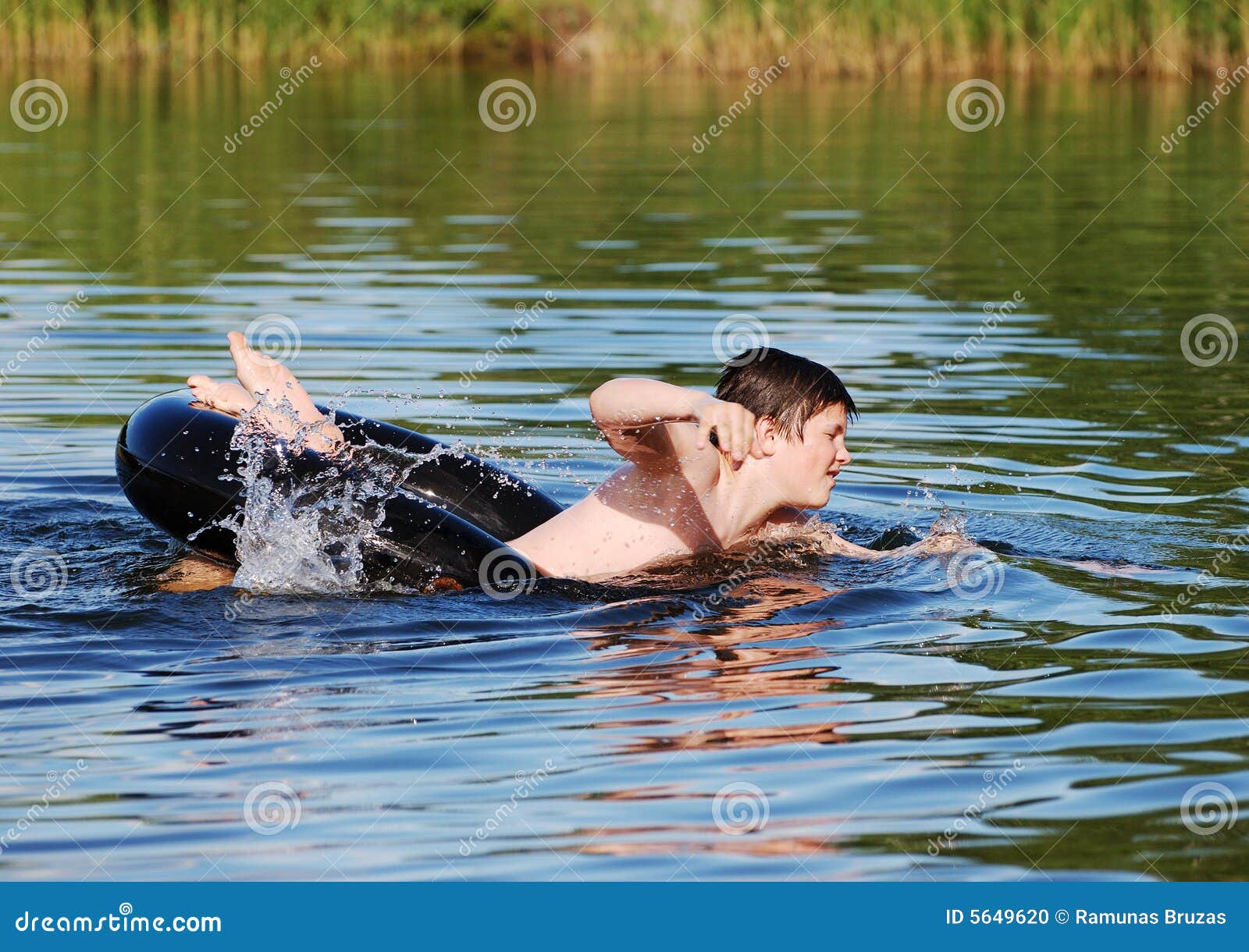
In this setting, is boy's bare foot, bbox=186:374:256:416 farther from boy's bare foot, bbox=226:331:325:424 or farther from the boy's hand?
the boy's hand

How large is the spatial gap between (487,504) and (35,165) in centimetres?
1510

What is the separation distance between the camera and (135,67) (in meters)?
35.6

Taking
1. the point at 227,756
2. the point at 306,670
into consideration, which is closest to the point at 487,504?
the point at 306,670

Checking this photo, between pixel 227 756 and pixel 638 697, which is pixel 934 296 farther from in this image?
pixel 227 756
